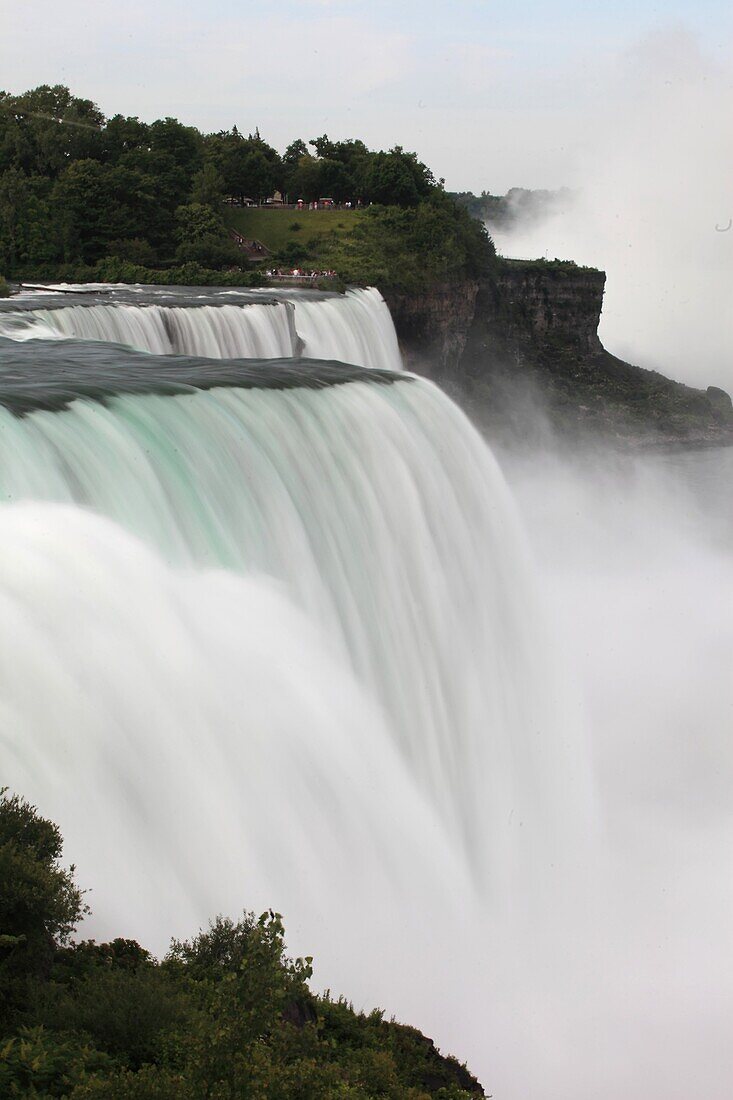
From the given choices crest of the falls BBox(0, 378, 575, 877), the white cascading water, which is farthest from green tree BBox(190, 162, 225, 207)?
crest of the falls BBox(0, 378, 575, 877)

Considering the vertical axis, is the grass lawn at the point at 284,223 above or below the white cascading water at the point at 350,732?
above

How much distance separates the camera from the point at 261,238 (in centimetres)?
5812

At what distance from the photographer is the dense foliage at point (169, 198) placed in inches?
2004

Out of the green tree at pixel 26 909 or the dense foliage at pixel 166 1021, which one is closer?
the dense foliage at pixel 166 1021

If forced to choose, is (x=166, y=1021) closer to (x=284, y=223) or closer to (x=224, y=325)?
(x=224, y=325)

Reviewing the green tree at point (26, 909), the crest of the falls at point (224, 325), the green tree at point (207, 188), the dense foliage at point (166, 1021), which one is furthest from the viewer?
the green tree at point (207, 188)

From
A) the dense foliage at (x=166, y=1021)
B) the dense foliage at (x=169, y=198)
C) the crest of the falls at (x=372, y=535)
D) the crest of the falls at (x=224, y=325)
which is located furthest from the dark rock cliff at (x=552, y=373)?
the dense foliage at (x=166, y=1021)

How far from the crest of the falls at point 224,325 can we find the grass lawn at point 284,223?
18.2m

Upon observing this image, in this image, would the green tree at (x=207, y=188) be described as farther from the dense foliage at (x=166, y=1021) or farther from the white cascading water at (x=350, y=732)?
the dense foliage at (x=166, y=1021)

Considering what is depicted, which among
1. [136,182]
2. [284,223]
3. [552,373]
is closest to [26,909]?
[136,182]

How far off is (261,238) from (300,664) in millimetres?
47363

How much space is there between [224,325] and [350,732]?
19.1 metres

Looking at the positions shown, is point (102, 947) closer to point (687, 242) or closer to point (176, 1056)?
point (176, 1056)

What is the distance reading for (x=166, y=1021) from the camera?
7488 millimetres
